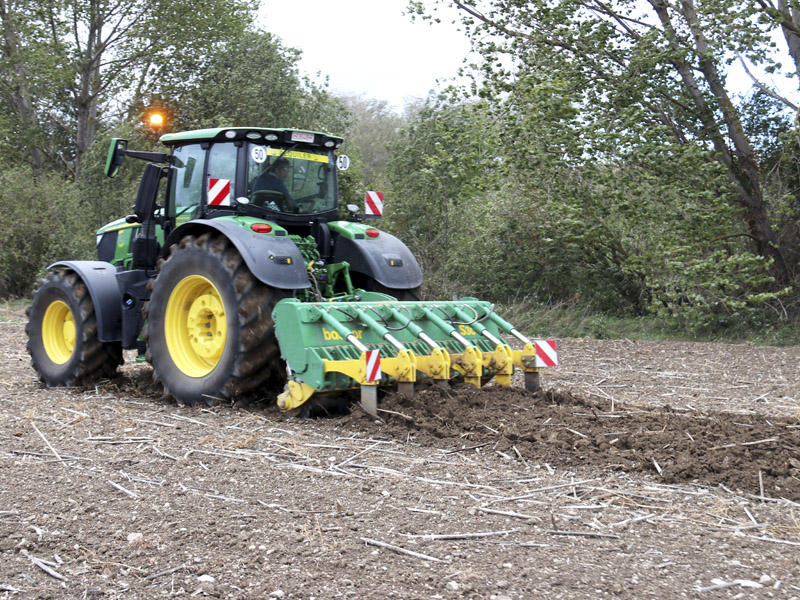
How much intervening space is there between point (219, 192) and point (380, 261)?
4.74 ft

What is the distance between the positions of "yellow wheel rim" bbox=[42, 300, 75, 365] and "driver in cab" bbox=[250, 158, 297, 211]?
2.54 meters

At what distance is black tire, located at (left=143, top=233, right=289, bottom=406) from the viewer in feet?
20.1

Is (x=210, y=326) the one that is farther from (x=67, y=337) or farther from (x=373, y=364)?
(x=67, y=337)

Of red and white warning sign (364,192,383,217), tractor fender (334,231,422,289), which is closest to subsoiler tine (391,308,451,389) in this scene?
tractor fender (334,231,422,289)

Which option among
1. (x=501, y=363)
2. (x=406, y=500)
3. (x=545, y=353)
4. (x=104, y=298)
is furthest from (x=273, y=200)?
(x=406, y=500)

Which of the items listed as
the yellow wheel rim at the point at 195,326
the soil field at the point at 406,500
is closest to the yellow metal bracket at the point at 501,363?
the soil field at the point at 406,500

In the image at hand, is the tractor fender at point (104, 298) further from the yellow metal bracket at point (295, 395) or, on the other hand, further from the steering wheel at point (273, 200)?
the yellow metal bracket at point (295, 395)

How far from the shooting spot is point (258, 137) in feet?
22.4

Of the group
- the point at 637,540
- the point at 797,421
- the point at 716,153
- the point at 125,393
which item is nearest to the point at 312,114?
the point at 716,153

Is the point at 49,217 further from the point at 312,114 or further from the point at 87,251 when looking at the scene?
the point at 312,114

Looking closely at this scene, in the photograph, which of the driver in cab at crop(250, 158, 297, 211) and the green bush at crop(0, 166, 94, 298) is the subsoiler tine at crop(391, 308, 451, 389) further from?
the green bush at crop(0, 166, 94, 298)

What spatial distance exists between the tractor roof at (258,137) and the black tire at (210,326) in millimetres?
896

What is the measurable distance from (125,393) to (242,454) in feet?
9.59

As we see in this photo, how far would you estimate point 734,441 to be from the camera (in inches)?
191
